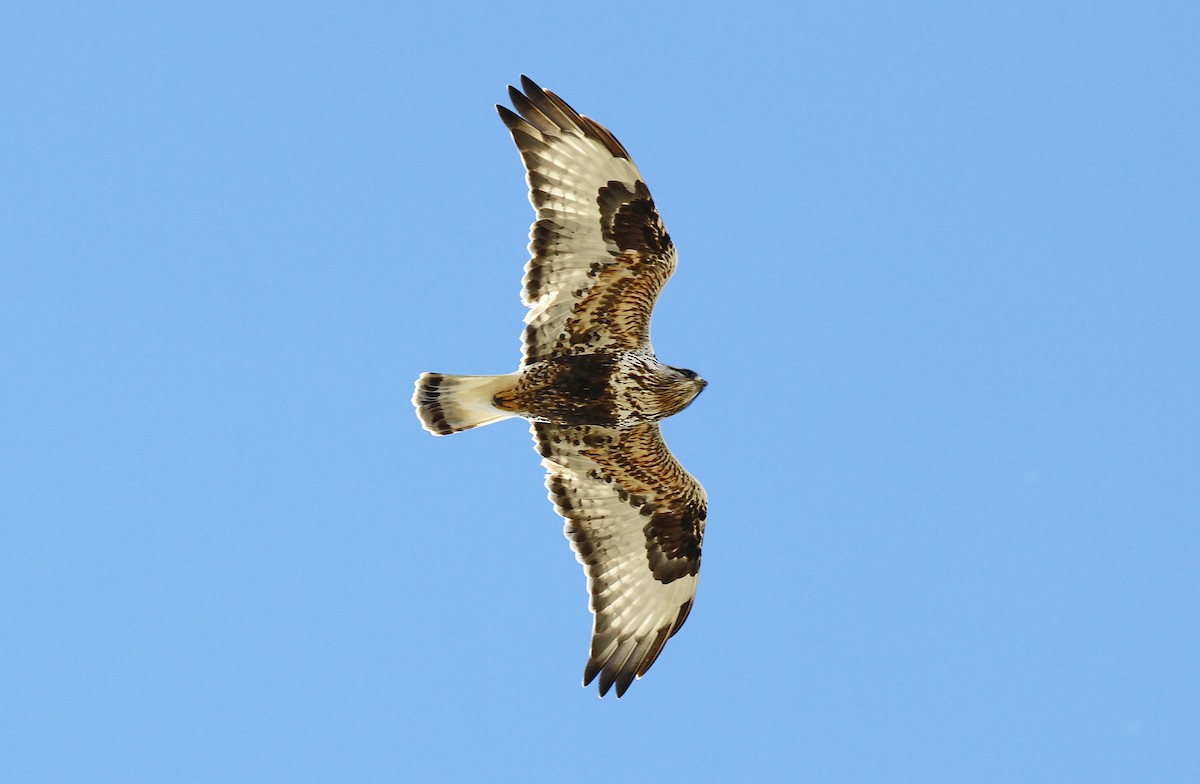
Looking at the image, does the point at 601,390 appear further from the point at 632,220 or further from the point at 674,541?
the point at 674,541

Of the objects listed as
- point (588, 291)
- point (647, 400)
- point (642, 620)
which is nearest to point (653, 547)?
point (642, 620)

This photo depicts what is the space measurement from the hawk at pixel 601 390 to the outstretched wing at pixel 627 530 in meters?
0.01

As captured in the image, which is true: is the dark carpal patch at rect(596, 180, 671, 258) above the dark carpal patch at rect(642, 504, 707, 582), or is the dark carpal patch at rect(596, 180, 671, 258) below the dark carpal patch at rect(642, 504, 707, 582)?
above

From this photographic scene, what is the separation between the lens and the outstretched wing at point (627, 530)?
11.6 metres

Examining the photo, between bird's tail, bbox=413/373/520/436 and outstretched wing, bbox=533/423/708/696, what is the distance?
1.74 ft

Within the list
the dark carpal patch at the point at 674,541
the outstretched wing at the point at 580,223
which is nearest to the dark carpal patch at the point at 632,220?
the outstretched wing at the point at 580,223

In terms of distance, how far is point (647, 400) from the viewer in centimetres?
1120


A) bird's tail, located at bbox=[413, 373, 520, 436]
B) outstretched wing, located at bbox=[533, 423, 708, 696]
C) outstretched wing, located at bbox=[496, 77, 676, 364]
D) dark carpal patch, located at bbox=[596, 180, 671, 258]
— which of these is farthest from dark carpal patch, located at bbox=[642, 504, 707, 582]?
dark carpal patch, located at bbox=[596, 180, 671, 258]

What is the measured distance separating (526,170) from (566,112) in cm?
47

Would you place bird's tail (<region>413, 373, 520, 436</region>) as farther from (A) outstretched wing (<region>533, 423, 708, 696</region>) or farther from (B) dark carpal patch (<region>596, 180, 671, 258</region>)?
(B) dark carpal patch (<region>596, 180, 671, 258</region>)

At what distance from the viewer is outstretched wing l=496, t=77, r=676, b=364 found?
35.5 ft

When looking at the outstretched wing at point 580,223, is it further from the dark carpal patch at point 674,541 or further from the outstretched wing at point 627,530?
the dark carpal patch at point 674,541

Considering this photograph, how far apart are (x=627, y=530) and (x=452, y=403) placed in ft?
5.45

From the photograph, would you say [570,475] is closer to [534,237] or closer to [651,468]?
[651,468]
